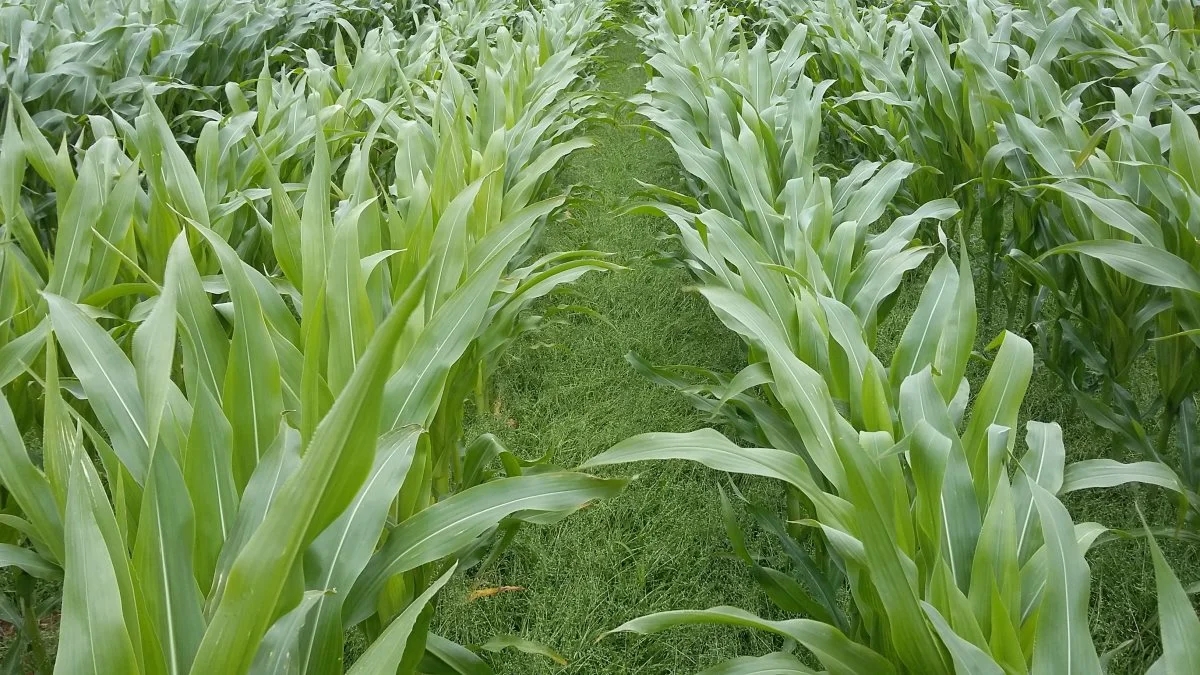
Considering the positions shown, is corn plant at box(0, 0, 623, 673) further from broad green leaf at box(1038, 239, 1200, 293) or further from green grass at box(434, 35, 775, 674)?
broad green leaf at box(1038, 239, 1200, 293)

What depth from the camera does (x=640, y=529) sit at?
1.79 meters

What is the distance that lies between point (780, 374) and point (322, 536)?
0.63 metres

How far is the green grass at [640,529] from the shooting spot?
4.91ft

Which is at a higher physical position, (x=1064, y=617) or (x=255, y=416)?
(x=255, y=416)

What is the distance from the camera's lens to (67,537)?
0.59 metres

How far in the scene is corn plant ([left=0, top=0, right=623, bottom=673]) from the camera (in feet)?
1.97

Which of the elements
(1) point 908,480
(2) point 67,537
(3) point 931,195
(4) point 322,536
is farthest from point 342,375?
(3) point 931,195

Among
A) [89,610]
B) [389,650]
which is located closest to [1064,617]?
[389,650]

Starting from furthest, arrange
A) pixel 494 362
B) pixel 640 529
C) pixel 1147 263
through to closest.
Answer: pixel 494 362, pixel 640 529, pixel 1147 263

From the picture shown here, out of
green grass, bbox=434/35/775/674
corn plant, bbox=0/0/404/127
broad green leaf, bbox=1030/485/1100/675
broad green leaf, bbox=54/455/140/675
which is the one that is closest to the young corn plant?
broad green leaf, bbox=1030/485/1100/675

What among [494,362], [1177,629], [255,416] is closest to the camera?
[1177,629]

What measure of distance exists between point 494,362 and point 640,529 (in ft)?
1.86

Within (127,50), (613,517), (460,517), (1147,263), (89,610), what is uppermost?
(89,610)

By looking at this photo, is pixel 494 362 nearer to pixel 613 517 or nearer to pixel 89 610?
pixel 613 517
